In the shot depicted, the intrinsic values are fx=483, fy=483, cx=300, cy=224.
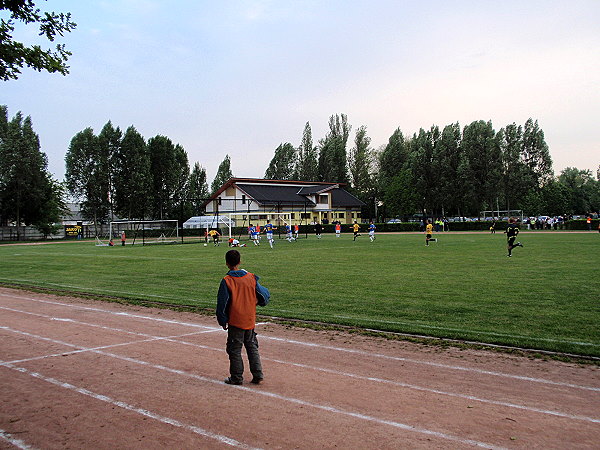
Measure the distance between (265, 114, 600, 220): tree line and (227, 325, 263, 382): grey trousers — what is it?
2785 inches

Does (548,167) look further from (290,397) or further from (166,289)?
(290,397)

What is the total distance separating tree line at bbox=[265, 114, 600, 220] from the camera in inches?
2837

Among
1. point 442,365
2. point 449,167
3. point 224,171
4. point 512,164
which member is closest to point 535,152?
point 512,164

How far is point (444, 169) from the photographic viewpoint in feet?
250

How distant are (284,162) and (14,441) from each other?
97246 mm

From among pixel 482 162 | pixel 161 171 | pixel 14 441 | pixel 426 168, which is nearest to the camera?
pixel 14 441

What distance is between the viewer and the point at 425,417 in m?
5.11

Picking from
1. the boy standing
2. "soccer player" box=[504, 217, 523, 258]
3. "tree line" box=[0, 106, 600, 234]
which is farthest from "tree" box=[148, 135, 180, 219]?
the boy standing

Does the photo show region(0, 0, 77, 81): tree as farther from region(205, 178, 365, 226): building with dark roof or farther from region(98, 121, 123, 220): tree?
region(98, 121, 123, 220): tree

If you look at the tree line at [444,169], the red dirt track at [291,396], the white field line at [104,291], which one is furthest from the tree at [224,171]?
the red dirt track at [291,396]

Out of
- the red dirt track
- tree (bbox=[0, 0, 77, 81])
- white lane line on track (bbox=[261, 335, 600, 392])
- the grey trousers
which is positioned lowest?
white lane line on track (bbox=[261, 335, 600, 392])

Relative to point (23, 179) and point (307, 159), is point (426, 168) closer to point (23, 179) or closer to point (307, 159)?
point (307, 159)

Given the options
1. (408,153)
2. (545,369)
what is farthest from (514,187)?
(545,369)

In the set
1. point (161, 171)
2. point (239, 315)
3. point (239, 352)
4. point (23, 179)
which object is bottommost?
point (239, 352)
